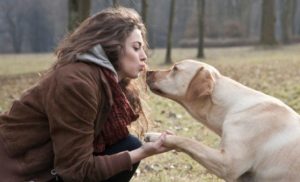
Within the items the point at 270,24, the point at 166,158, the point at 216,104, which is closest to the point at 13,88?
the point at 166,158

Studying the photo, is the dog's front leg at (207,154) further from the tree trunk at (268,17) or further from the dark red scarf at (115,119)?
the tree trunk at (268,17)

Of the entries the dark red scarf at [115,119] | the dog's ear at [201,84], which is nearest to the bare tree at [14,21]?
the dog's ear at [201,84]

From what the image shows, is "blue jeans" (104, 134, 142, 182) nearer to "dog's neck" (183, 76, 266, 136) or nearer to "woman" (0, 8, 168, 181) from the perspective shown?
"woman" (0, 8, 168, 181)

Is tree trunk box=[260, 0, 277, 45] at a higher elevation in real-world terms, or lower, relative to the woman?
lower

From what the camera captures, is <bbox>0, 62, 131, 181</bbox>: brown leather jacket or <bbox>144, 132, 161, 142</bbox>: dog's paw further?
<bbox>144, 132, 161, 142</bbox>: dog's paw

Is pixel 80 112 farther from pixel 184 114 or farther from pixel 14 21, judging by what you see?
pixel 14 21

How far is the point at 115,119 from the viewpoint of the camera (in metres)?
4.04

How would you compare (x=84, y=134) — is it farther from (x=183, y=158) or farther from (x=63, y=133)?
(x=183, y=158)

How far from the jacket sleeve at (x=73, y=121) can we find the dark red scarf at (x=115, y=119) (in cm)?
19

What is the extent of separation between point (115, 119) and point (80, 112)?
455 millimetres

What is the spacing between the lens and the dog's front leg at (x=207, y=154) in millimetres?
4027

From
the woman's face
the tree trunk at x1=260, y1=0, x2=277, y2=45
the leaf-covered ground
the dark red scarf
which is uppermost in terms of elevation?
the woman's face

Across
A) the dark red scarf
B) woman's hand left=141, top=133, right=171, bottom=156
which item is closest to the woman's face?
the dark red scarf

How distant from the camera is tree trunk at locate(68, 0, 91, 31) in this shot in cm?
1502
